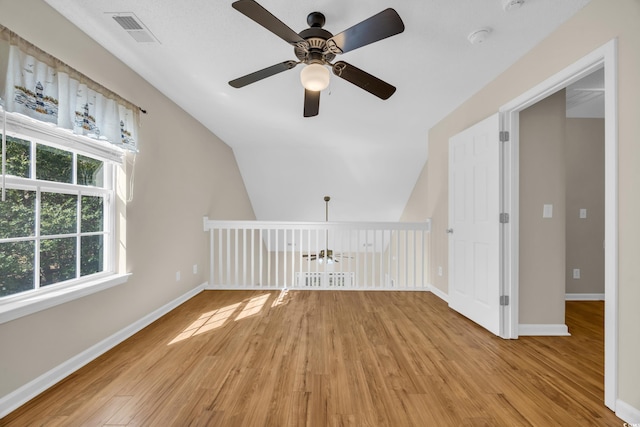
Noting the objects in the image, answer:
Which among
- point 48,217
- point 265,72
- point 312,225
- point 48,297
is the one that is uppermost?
point 265,72

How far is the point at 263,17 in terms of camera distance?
1.39 metres

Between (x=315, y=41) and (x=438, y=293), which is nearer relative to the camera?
(x=315, y=41)

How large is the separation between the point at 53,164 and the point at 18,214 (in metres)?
0.40

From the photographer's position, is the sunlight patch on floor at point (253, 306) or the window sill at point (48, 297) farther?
the sunlight patch on floor at point (253, 306)

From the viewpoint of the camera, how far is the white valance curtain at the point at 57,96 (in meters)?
1.43

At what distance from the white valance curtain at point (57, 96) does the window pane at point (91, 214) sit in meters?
0.48

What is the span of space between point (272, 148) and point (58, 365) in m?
3.88

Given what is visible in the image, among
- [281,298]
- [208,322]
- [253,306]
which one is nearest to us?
[208,322]

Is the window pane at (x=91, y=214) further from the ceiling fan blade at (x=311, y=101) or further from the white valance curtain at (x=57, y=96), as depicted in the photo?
the ceiling fan blade at (x=311, y=101)

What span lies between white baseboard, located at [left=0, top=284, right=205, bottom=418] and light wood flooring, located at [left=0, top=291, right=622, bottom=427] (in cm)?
5

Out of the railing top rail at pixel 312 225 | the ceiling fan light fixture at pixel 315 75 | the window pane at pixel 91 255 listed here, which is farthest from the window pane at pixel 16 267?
the railing top rail at pixel 312 225

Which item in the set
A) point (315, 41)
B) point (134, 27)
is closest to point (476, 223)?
point (315, 41)

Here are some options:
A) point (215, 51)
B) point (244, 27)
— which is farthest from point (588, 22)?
point (215, 51)

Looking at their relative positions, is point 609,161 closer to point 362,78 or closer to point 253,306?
point 362,78
